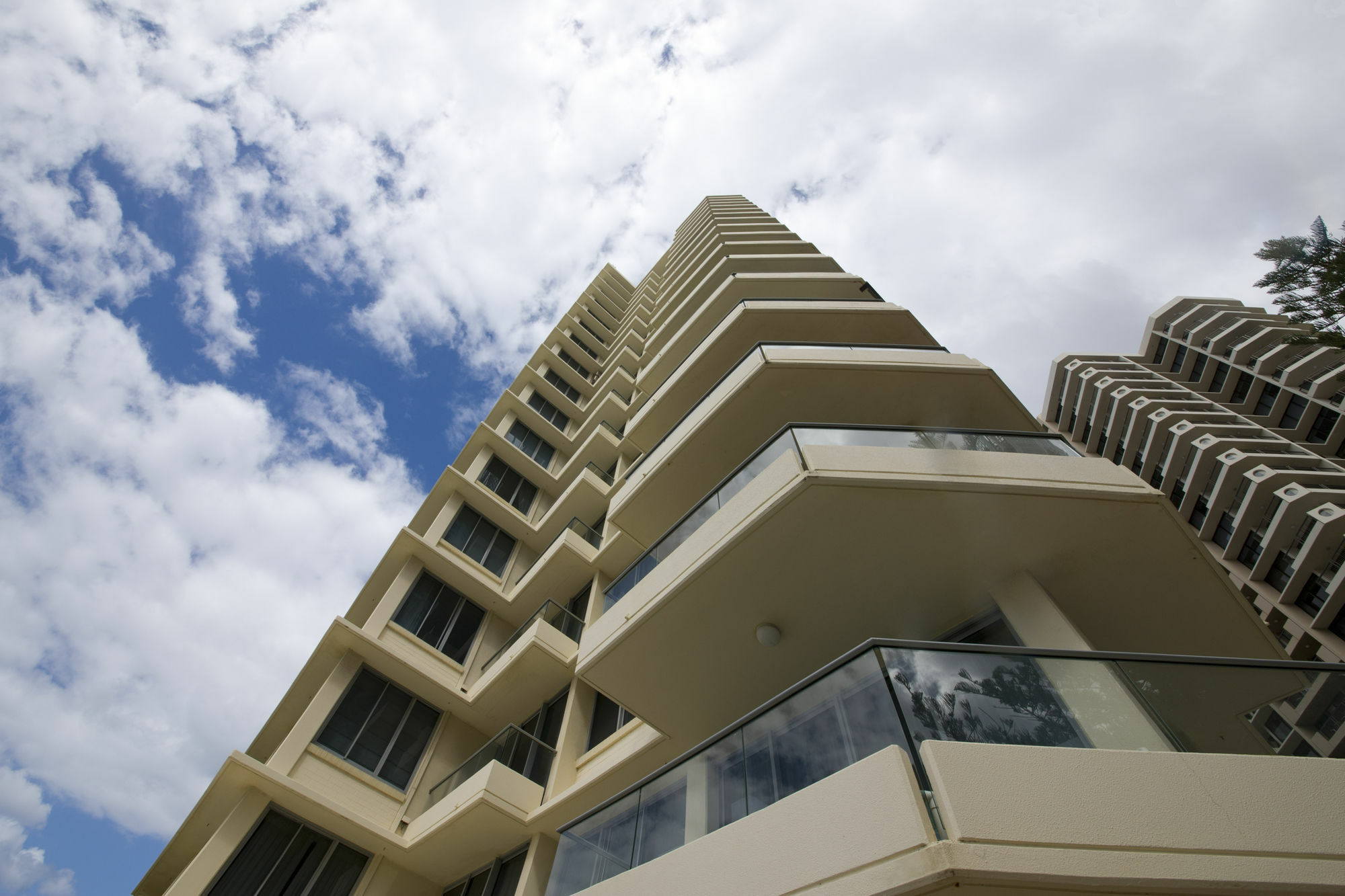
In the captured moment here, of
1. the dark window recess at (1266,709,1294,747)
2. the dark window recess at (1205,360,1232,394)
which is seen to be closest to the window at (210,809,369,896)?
the dark window recess at (1266,709,1294,747)

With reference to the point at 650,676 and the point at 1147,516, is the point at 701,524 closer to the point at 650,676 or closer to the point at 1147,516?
the point at 650,676

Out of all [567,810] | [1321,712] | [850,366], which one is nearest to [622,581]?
[567,810]

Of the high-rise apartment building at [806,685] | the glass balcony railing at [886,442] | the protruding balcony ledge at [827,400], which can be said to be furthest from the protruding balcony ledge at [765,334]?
the glass balcony railing at [886,442]

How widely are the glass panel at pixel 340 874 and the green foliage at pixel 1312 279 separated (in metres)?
18.2

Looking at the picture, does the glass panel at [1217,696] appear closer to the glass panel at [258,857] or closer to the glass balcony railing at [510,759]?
the glass balcony railing at [510,759]

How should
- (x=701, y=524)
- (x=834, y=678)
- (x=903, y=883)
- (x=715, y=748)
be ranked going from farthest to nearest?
(x=701, y=524) < (x=715, y=748) < (x=834, y=678) < (x=903, y=883)

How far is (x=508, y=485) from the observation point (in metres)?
17.4

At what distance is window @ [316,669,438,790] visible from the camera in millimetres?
10406

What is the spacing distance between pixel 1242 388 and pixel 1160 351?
11.5 metres

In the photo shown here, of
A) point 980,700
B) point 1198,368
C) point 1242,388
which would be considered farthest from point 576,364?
point 1198,368

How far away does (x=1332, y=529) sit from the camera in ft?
96.4

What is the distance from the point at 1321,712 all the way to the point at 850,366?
20.9 feet

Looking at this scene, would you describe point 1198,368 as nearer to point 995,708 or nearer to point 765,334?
point 765,334

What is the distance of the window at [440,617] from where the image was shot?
12609 millimetres
